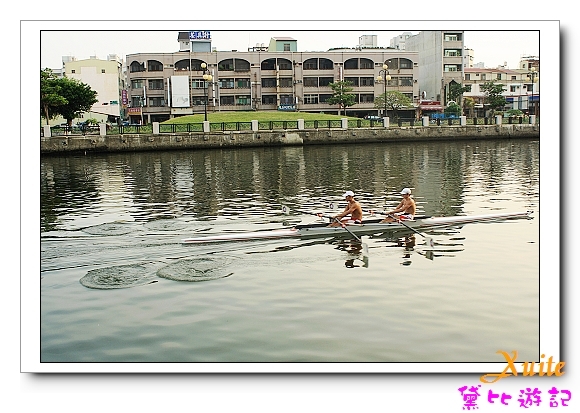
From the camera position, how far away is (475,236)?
540 inches

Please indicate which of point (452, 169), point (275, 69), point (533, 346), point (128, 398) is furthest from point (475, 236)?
point (275, 69)

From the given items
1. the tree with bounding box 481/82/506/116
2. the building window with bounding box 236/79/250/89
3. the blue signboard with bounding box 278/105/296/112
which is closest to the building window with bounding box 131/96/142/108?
the building window with bounding box 236/79/250/89

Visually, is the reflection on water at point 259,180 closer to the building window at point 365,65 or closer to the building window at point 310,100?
the building window at point 365,65

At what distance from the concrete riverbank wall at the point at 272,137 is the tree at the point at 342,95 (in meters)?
9.61

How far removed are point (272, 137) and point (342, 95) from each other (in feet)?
42.4

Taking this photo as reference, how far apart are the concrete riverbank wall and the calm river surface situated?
15.9 metres

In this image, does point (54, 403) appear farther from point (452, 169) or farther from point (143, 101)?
point (143, 101)

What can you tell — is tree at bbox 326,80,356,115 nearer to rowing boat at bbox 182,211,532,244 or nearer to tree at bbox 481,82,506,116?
tree at bbox 481,82,506,116

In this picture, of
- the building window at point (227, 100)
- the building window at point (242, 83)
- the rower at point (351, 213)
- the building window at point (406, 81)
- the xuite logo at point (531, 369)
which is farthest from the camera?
the building window at point (242, 83)

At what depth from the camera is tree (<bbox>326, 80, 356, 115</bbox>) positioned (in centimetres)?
4938

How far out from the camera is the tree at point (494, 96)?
39347mm

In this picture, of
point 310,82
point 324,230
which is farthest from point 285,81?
point 324,230

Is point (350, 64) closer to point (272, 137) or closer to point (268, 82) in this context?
point (268, 82)

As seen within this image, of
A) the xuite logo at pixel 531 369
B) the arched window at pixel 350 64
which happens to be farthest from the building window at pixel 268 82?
the xuite logo at pixel 531 369
